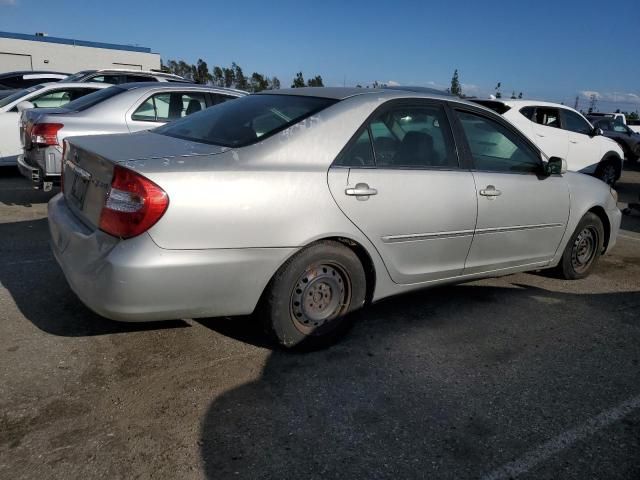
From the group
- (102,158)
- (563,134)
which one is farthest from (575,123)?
(102,158)

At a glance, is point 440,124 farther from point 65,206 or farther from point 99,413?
point 99,413

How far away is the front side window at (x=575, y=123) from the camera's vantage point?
409 inches

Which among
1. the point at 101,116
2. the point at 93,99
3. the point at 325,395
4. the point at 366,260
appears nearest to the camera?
the point at 325,395

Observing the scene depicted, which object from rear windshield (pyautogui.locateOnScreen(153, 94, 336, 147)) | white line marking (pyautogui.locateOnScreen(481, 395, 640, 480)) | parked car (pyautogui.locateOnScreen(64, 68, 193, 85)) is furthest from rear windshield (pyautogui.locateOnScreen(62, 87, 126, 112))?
white line marking (pyautogui.locateOnScreen(481, 395, 640, 480))

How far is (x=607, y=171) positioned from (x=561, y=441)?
10.6 meters

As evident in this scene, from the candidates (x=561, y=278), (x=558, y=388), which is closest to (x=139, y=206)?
(x=558, y=388)

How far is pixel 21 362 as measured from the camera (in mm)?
3086

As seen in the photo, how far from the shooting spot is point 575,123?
10.6 metres

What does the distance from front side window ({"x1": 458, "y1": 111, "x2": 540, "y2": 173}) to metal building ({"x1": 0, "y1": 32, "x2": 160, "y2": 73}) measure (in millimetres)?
38613

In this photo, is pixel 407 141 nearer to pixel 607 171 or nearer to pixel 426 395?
pixel 426 395

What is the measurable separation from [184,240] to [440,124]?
6.79ft

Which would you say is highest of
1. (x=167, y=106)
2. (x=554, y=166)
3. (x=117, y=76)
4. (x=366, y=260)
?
(x=117, y=76)

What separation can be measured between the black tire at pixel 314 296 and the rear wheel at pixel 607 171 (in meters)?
9.72

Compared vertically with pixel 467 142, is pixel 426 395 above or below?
below
